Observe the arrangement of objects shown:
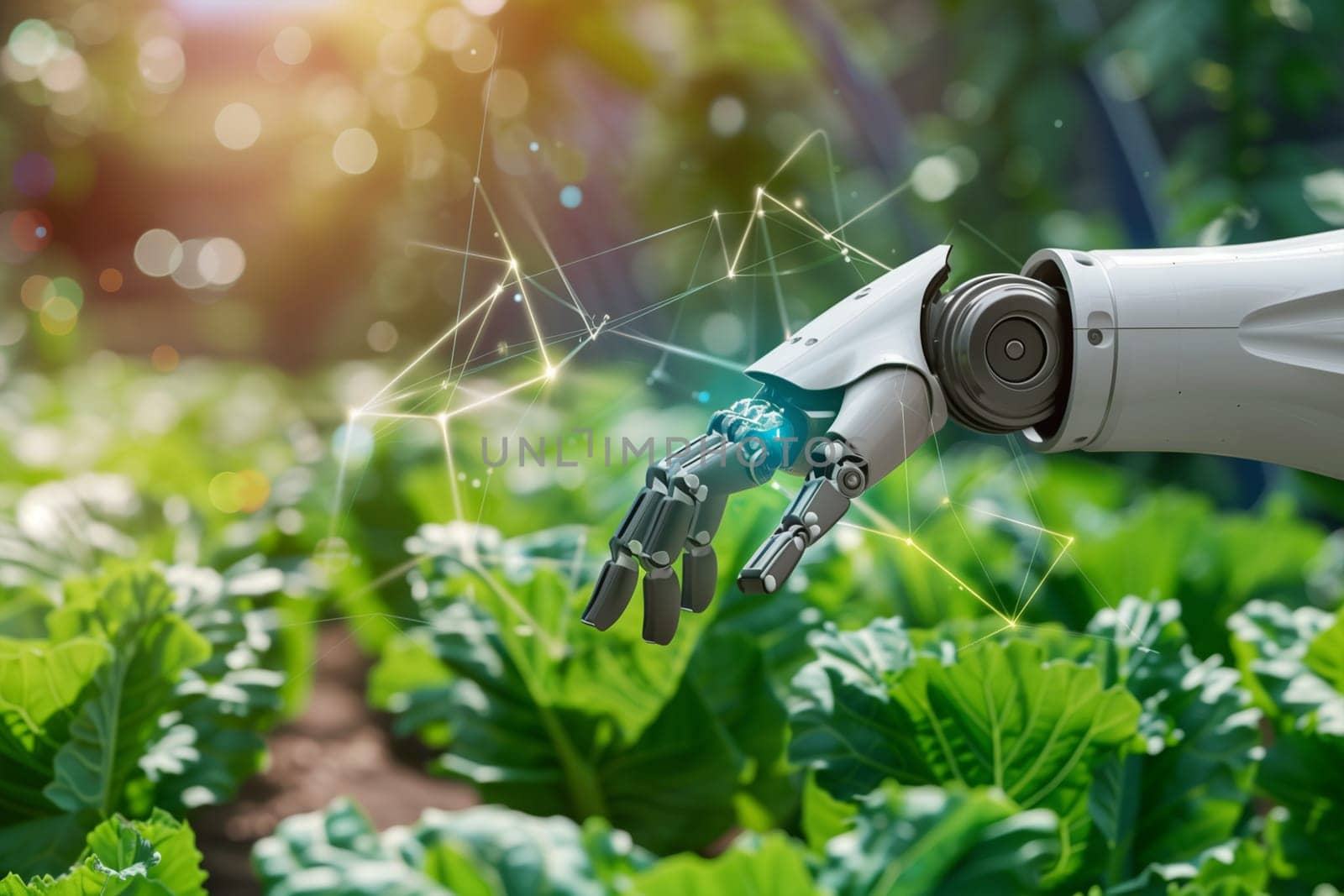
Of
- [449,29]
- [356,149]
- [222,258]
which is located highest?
[449,29]

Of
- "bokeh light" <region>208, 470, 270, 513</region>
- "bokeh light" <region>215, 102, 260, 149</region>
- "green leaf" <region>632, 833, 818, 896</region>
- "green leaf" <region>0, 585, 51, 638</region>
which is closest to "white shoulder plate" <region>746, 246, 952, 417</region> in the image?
"green leaf" <region>632, 833, 818, 896</region>

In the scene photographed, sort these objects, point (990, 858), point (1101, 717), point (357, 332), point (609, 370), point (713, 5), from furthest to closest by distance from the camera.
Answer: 1. point (357, 332)
2. point (713, 5)
3. point (609, 370)
4. point (1101, 717)
5. point (990, 858)

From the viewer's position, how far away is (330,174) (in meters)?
2.17

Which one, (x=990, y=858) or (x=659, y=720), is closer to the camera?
(x=990, y=858)

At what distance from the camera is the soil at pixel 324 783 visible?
84 centimetres

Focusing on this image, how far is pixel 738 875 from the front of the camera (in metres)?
0.42

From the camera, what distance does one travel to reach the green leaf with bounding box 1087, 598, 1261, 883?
2.04 feet

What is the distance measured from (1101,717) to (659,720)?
302 mm

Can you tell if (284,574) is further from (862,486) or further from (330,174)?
(330,174)

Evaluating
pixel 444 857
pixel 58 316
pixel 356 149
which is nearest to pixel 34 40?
pixel 356 149

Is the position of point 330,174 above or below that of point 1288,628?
above

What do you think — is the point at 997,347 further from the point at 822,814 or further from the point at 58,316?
the point at 58,316

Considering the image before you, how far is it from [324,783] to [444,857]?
1.93 ft

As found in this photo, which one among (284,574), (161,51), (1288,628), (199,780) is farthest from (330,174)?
(1288,628)
